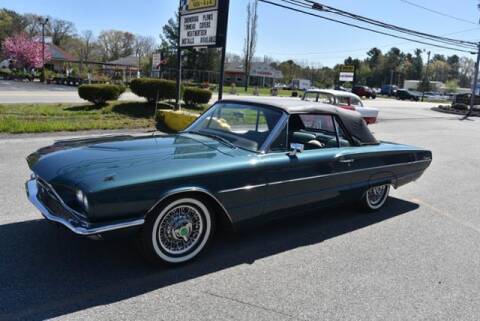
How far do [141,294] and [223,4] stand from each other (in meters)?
11.5

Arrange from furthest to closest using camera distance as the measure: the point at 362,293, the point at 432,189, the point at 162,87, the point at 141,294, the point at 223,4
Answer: the point at 162,87 → the point at 223,4 → the point at 432,189 → the point at 362,293 → the point at 141,294

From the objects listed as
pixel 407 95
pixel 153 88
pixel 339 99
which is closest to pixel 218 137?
pixel 339 99

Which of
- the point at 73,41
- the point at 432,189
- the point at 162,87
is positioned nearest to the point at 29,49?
the point at 73,41

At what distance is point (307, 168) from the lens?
14.0ft

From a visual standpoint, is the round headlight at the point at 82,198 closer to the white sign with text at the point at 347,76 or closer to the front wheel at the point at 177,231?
the front wheel at the point at 177,231

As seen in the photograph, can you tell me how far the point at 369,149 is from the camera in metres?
5.07

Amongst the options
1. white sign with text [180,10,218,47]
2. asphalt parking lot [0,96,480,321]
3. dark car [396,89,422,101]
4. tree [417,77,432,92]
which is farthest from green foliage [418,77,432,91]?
asphalt parking lot [0,96,480,321]

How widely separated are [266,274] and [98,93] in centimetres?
1405

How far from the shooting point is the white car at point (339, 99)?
Result: 48.2 ft

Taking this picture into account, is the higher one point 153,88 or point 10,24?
point 10,24

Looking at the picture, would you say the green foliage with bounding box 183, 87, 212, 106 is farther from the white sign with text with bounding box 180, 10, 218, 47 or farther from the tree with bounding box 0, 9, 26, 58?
the tree with bounding box 0, 9, 26, 58

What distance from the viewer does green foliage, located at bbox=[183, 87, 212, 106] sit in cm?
1827

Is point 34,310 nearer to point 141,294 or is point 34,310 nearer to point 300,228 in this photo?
point 141,294

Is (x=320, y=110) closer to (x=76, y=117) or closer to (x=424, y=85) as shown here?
(x=76, y=117)
